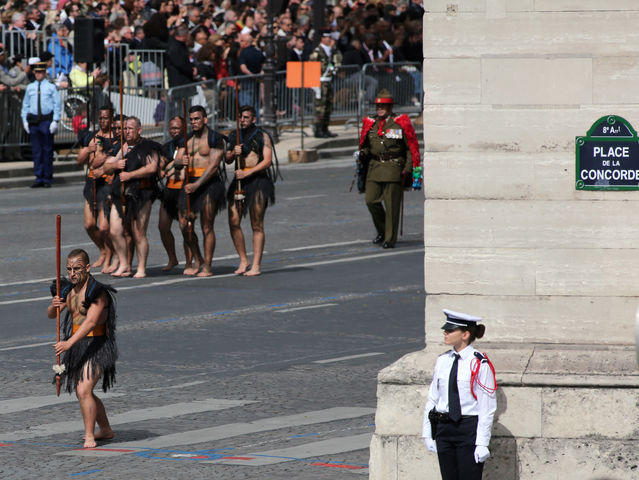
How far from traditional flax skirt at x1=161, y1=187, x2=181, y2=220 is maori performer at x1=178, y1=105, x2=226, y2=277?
167 mm

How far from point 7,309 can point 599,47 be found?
960 centimetres

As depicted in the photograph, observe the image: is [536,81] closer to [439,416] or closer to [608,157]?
[608,157]

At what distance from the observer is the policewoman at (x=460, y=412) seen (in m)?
8.52

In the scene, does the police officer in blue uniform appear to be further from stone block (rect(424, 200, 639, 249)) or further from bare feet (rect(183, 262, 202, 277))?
stone block (rect(424, 200, 639, 249))

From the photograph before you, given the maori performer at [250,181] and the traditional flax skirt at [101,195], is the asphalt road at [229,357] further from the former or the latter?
the traditional flax skirt at [101,195]

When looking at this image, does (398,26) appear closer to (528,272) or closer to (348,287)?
(348,287)

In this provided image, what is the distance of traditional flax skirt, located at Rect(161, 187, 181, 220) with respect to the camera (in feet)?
64.1

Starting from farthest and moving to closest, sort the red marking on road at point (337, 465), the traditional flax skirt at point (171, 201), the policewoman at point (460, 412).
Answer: the traditional flax skirt at point (171, 201), the red marking on road at point (337, 465), the policewoman at point (460, 412)

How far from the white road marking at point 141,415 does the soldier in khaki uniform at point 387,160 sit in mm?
9624

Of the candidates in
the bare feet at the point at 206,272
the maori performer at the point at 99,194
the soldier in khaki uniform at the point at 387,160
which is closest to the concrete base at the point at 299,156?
the soldier in khaki uniform at the point at 387,160

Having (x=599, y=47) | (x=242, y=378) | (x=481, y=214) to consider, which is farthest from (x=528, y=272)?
(x=242, y=378)

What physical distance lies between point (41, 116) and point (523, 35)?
70.2ft

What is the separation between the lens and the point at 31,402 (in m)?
12.2

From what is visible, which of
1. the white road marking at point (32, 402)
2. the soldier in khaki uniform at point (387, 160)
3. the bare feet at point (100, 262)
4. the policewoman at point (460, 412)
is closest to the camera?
the policewoman at point (460, 412)
